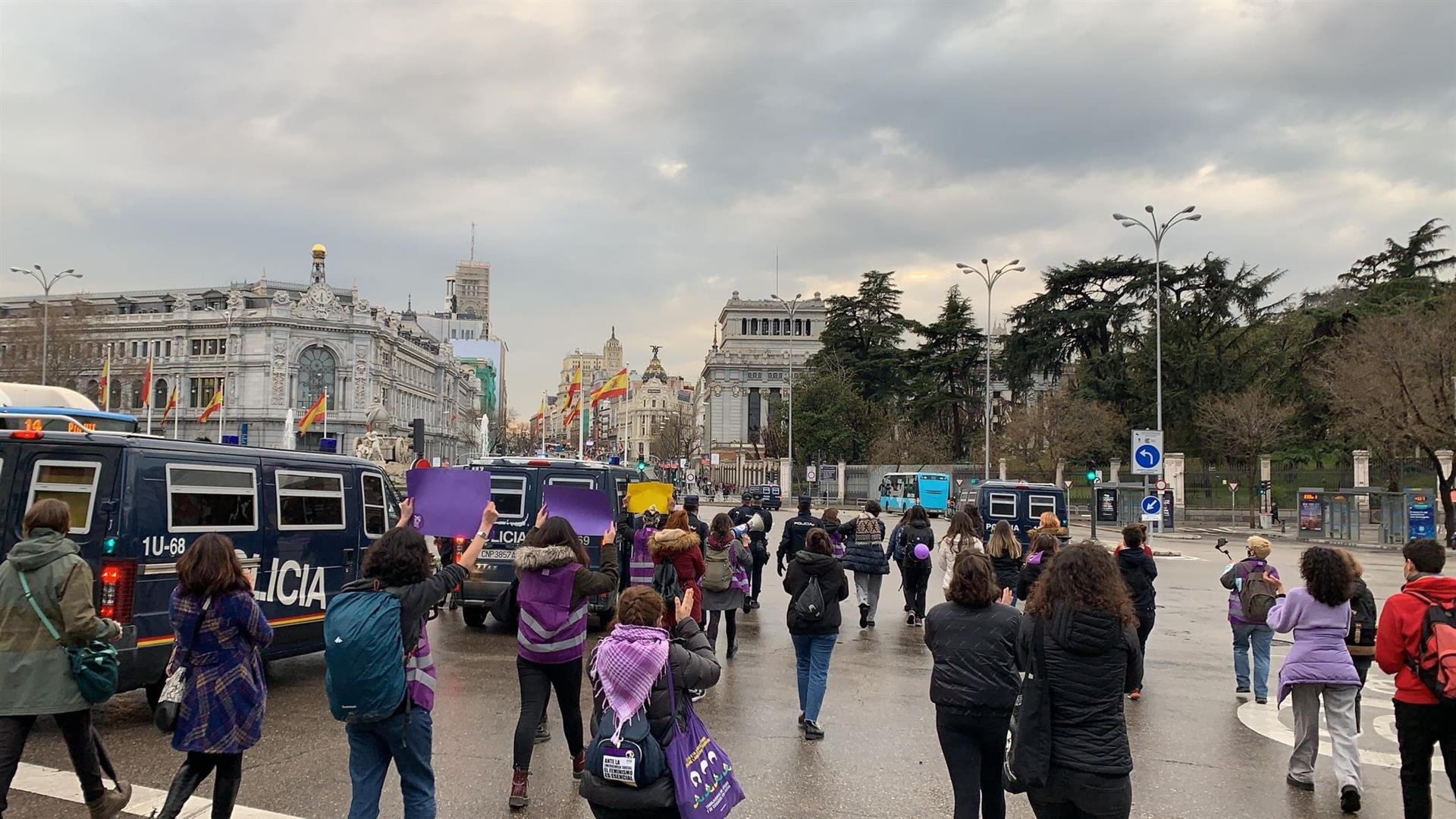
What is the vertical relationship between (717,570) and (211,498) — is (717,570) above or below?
below

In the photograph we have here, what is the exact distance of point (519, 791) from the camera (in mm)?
5707

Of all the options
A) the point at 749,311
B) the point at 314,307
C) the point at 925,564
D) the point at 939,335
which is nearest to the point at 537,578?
the point at 925,564

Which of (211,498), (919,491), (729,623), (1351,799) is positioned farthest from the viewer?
(919,491)

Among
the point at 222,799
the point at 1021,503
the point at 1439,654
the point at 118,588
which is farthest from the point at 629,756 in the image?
the point at 1021,503

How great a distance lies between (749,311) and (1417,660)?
113292mm

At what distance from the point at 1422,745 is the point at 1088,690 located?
2748 millimetres

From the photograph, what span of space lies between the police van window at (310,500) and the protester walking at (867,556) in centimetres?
634

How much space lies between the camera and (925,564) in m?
13.4

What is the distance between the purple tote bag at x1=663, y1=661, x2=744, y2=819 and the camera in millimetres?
3896

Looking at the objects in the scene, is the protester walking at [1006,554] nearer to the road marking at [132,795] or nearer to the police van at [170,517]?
the police van at [170,517]

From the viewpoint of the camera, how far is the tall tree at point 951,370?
68.6 meters

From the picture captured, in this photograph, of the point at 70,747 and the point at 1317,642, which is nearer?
the point at 70,747

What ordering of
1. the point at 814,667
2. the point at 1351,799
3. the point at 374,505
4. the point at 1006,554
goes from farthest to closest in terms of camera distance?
1. the point at 1006,554
2. the point at 374,505
3. the point at 814,667
4. the point at 1351,799

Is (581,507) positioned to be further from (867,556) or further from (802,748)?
(867,556)
